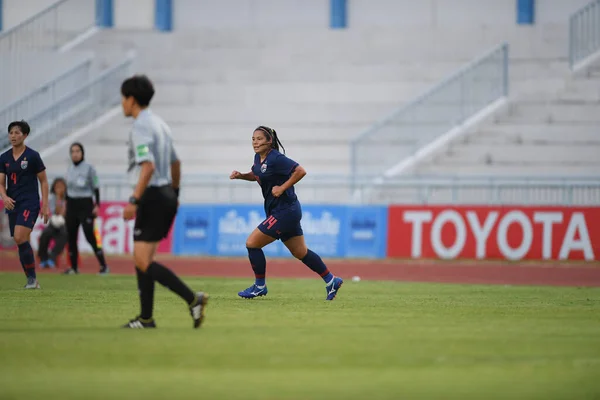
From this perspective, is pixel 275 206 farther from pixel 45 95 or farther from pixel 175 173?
pixel 45 95

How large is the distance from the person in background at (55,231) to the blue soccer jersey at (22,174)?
7747 mm

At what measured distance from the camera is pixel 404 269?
23016 mm

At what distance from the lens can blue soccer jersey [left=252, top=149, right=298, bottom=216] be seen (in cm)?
1352

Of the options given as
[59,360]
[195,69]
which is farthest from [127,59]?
[59,360]

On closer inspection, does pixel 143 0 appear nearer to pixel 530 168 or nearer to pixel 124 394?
pixel 530 168

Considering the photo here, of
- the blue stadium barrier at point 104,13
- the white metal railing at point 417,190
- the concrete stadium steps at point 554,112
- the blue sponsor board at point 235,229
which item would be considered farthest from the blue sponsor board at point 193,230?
the blue stadium barrier at point 104,13

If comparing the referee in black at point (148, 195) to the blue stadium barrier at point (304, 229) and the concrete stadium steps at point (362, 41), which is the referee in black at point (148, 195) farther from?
the concrete stadium steps at point (362, 41)

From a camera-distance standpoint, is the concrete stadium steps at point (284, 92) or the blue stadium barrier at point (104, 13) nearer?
the concrete stadium steps at point (284, 92)

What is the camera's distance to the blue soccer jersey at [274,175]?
44.4ft

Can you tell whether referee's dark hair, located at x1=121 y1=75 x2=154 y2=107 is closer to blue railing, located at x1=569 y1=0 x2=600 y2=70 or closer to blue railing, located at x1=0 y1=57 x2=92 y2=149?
blue railing, located at x1=569 y1=0 x2=600 y2=70

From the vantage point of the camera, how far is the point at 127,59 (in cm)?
3341

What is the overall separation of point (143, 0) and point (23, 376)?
30937 mm

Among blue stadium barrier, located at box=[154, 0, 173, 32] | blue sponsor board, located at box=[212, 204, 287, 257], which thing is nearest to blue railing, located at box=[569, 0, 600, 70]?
blue sponsor board, located at box=[212, 204, 287, 257]

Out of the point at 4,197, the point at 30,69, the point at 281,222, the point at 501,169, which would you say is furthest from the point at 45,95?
the point at 281,222
